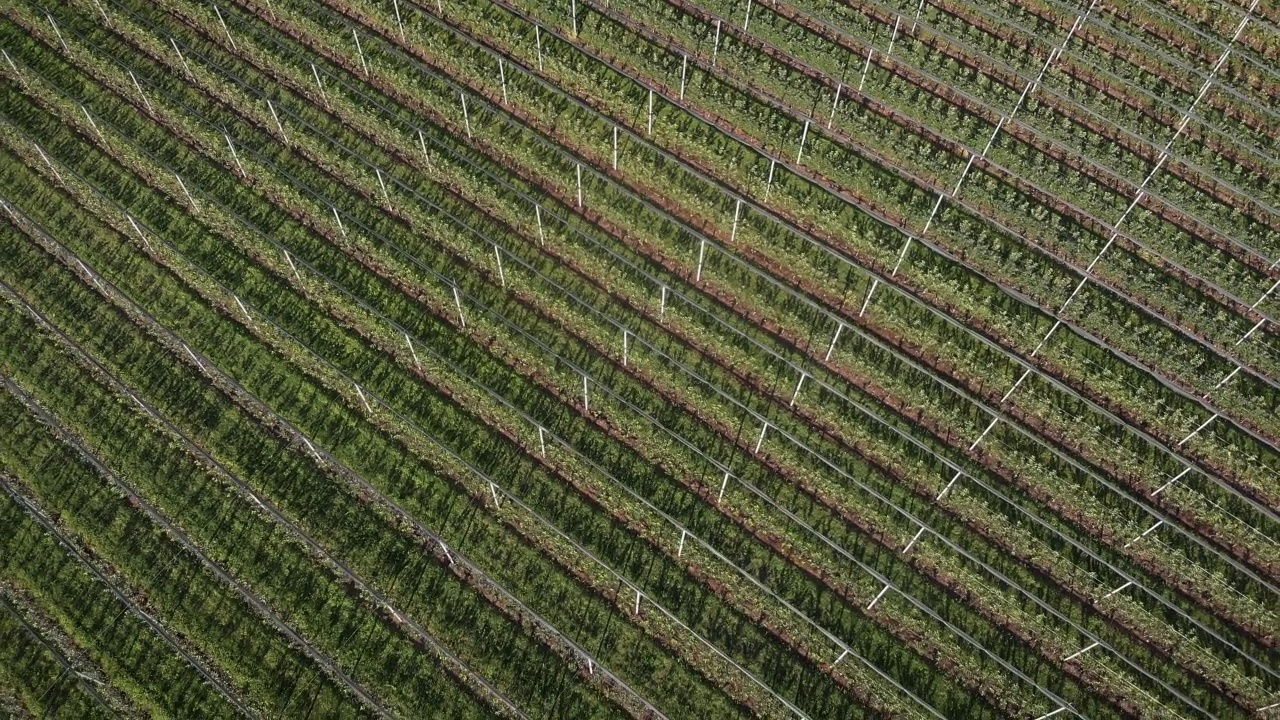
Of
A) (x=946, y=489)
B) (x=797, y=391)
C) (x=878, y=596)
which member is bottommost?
(x=878, y=596)

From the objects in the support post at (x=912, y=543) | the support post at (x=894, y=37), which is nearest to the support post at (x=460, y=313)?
the support post at (x=912, y=543)

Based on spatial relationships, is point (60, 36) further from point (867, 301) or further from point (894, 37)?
point (867, 301)

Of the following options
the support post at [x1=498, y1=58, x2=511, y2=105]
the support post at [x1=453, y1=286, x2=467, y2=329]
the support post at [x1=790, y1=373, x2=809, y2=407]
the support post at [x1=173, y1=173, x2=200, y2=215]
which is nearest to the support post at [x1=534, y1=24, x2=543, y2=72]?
the support post at [x1=498, y1=58, x2=511, y2=105]

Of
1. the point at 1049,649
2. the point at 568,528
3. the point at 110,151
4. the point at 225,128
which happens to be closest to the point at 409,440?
the point at 568,528

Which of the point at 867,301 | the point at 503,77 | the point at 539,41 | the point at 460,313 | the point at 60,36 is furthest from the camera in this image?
the point at 60,36

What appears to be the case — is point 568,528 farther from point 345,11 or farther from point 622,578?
point 345,11

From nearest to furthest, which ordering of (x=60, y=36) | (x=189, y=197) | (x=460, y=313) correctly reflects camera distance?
(x=460, y=313) → (x=189, y=197) → (x=60, y=36)

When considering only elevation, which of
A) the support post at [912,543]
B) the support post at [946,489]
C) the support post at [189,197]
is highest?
the support post at [946,489]

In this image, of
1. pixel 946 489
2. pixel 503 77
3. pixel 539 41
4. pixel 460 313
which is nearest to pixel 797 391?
pixel 946 489

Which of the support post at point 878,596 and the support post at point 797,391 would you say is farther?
the support post at point 797,391

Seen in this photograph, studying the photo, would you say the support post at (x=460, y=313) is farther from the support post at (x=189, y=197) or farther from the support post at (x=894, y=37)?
the support post at (x=894, y=37)

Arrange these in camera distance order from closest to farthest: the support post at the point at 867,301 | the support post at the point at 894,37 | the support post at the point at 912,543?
1. the support post at the point at 912,543
2. the support post at the point at 867,301
3. the support post at the point at 894,37
